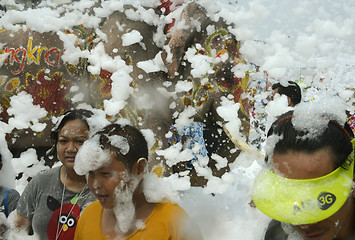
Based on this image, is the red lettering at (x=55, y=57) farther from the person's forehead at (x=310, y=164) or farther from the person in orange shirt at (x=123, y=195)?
the person's forehead at (x=310, y=164)

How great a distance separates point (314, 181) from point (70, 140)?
39.5 inches

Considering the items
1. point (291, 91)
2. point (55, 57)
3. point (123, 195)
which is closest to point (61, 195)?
point (123, 195)

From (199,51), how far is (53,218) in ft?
5.10

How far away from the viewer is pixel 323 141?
76 centimetres

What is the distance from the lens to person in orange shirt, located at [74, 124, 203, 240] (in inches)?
40.5

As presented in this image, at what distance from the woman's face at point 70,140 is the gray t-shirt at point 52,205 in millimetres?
116

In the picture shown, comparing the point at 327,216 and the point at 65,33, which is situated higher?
the point at 327,216

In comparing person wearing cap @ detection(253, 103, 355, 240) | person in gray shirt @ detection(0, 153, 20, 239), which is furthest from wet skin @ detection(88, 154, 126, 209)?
person in gray shirt @ detection(0, 153, 20, 239)

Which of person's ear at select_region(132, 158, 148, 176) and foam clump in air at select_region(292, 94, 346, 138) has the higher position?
foam clump in air at select_region(292, 94, 346, 138)

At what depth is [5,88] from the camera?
9.41 feet

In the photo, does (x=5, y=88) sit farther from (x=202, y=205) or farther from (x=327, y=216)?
(x=327, y=216)

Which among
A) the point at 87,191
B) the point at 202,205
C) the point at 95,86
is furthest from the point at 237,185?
the point at 87,191

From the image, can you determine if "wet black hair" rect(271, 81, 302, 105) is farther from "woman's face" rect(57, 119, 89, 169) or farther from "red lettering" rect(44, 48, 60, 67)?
"red lettering" rect(44, 48, 60, 67)

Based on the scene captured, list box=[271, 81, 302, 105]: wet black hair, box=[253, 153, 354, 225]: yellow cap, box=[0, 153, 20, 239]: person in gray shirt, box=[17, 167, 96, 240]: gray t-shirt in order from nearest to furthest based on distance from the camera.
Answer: box=[253, 153, 354, 225]: yellow cap < box=[17, 167, 96, 240]: gray t-shirt < box=[0, 153, 20, 239]: person in gray shirt < box=[271, 81, 302, 105]: wet black hair
